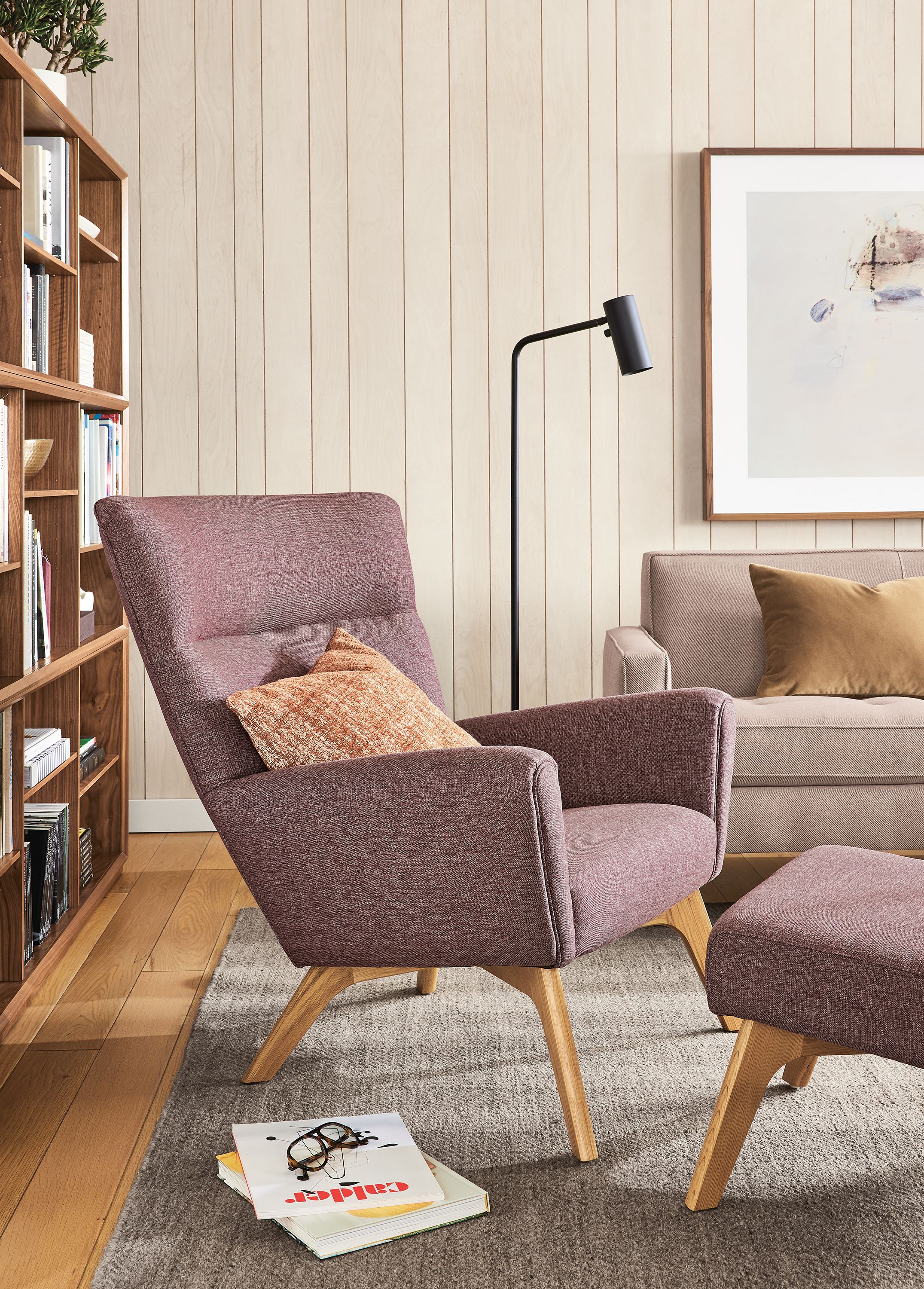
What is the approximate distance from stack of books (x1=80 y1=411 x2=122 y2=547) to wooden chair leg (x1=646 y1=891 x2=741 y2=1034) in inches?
60.5

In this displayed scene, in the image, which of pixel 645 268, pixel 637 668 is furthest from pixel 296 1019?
pixel 645 268

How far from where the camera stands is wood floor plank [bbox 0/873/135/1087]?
2006 mm

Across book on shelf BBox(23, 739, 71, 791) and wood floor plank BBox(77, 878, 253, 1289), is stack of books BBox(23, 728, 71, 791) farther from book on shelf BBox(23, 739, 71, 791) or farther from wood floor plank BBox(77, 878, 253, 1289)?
wood floor plank BBox(77, 878, 253, 1289)

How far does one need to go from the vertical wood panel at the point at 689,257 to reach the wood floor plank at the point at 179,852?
5.52ft

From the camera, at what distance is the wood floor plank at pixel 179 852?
3098 mm

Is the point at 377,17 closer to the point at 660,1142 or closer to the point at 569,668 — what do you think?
the point at 569,668

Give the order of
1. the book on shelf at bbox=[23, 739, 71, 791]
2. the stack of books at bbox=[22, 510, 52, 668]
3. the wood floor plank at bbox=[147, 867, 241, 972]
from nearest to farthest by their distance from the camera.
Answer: the stack of books at bbox=[22, 510, 52, 668] < the book on shelf at bbox=[23, 739, 71, 791] < the wood floor plank at bbox=[147, 867, 241, 972]

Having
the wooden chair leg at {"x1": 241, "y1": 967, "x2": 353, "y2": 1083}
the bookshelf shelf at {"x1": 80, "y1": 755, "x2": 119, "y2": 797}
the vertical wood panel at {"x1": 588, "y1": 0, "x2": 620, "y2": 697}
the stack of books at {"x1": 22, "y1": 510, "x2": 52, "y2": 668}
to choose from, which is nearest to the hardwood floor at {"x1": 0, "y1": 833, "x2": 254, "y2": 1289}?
the wooden chair leg at {"x1": 241, "y1": 967, "x2": 353, "y2": 1083}

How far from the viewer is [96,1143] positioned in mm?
1695

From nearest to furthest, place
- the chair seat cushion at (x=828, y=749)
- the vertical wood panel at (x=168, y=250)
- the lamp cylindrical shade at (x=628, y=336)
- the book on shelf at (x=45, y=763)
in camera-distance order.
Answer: the book on shelf at (x=45, y=763) < the chair seat cushion at (x=828, y=749) < the lamp cylindrical shade at (x=628, y=336) < the vertical wood panel at (x=168, y=250)

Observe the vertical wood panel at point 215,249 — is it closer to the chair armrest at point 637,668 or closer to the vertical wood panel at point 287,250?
the vertical wood panel at point 287,250

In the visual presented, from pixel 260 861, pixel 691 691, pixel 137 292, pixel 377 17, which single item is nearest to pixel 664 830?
pixel 691 691

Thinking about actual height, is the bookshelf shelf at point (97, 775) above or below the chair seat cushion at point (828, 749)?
below

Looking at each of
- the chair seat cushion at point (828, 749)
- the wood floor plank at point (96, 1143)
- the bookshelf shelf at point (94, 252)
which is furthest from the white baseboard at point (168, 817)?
the chair seat cushion at point (828, 749)
